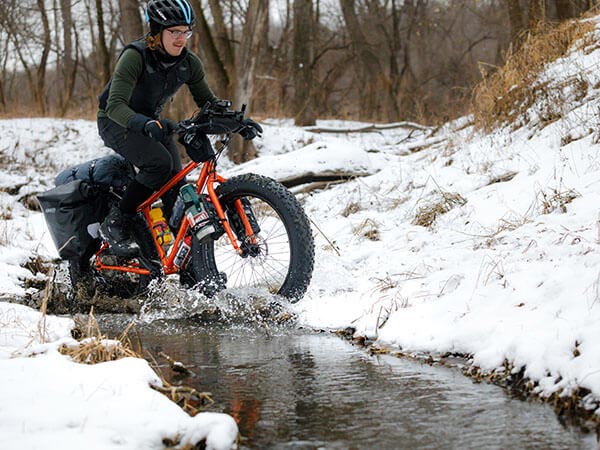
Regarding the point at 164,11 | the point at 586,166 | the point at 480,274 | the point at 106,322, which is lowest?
the point at 106,322

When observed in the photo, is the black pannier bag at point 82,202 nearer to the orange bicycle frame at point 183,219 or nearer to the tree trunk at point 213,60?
the orange bicycle frame at point 183,219

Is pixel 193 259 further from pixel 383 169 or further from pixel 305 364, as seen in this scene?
pixel 383 169

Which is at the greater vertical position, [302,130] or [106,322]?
[302,130]

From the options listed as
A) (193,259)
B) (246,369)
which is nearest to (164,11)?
(193,259)

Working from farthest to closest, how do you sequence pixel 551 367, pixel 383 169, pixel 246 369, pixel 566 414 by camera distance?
pixel 383 169
pixel 246 369
pixel 551 367
pixel 566 414

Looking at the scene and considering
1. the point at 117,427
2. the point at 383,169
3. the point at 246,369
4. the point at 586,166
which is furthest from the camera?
the point at 383,169

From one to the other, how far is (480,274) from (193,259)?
6.61 ft

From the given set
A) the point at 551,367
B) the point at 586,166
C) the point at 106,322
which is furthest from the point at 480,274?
the point at 106,322

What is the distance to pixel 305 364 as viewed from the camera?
3484 millimetres

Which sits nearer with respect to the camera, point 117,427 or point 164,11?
point 117,427

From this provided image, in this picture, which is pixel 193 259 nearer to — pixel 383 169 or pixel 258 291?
pixel 258 291

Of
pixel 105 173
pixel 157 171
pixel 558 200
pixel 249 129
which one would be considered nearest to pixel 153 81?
pixel 157 171

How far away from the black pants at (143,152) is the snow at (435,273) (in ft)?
4.29

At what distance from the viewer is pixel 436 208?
6.26 meters
